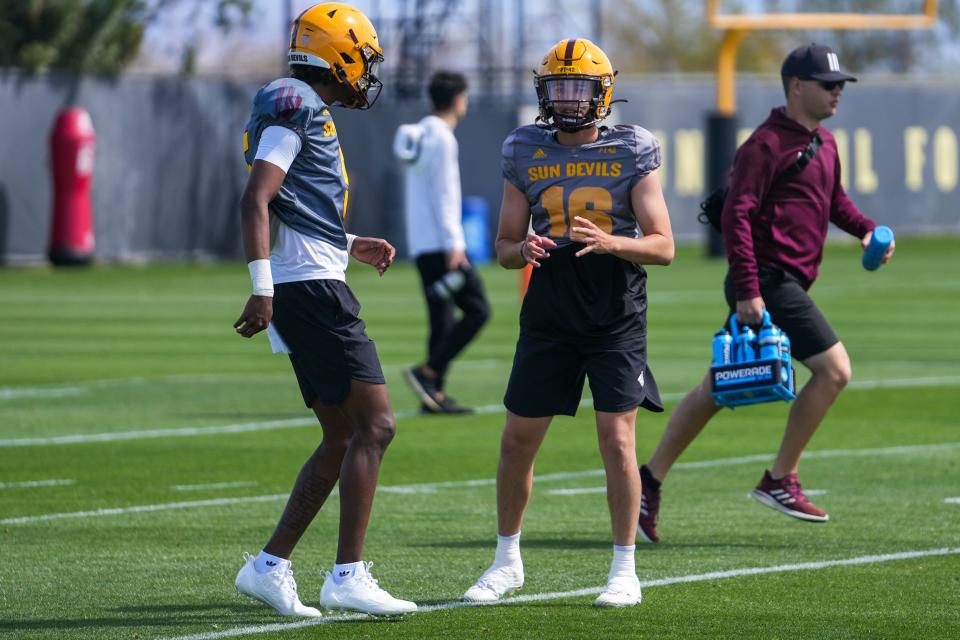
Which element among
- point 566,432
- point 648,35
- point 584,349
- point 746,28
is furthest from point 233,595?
point 648,35

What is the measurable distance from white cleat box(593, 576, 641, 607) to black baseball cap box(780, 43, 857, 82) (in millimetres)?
2840

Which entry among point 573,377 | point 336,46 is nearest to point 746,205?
point 573,377

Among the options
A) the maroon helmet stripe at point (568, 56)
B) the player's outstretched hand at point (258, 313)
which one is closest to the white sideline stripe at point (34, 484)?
the player's outstretched hand at point (258, 313)

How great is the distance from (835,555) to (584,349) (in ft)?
5.14

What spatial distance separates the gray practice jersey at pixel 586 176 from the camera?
7254mm

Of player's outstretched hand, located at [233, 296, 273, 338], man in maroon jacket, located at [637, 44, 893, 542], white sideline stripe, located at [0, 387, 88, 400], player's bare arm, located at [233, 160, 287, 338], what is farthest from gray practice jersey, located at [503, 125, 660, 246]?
white sideline stripe, located at [0, 387, 88, 400]

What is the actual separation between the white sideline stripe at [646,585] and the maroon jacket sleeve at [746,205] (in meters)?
1.27

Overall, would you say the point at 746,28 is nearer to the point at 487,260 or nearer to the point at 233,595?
the point at 487,260

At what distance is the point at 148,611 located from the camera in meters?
7.06

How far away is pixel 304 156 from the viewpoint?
22.6 ft

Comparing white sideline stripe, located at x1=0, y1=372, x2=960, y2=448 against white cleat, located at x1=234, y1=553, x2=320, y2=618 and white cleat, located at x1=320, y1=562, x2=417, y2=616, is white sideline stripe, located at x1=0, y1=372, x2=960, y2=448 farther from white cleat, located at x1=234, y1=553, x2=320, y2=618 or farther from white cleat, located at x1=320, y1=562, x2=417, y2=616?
white cleat, located at x1=320, y1=562, x2=417, y2=616

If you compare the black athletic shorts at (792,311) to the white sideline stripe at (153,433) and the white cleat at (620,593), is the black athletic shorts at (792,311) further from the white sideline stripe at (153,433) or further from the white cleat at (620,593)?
the white sideline stripe at (153,433)

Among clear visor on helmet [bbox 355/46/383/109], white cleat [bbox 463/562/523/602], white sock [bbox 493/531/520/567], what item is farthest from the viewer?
white sock [bbox 493/531/520/567]

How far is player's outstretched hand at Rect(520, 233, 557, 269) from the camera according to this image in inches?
278
